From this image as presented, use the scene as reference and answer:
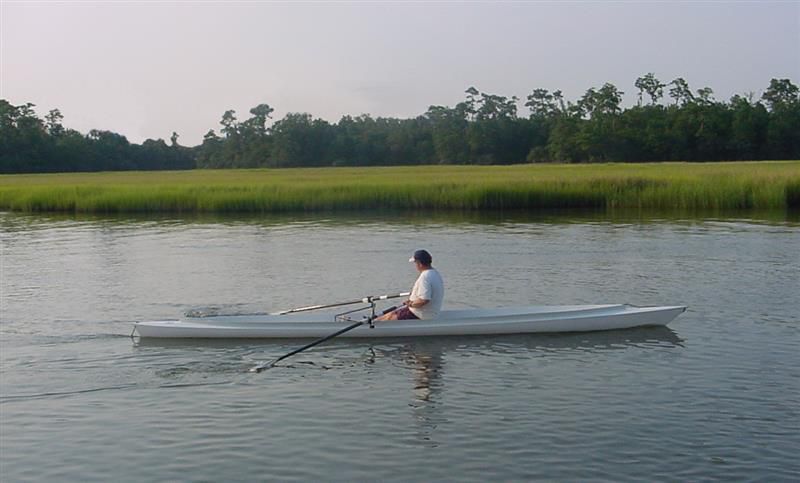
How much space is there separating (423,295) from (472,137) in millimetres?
84913

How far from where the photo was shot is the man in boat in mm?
14820

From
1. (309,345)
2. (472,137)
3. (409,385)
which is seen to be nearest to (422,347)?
(309,345)

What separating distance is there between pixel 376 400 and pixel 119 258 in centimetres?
1706

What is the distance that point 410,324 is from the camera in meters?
15.2

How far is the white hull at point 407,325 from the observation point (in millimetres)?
15195

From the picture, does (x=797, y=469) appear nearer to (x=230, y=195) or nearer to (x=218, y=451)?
(x=218, y=451)

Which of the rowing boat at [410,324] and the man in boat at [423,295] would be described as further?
the rowing boat at [410,324]

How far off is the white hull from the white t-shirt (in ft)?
0.47

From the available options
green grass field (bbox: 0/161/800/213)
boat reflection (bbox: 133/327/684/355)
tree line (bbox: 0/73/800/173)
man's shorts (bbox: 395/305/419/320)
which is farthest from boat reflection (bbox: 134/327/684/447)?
tree line (bbox: 0/73/800/173)

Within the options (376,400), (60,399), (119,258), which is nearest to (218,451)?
(376,400)

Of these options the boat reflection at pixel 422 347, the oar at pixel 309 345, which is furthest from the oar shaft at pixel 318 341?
the boat reflection at pixel 422 347

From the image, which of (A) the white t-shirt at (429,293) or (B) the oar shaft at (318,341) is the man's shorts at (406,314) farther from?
(B) the oar shaft at (318,341)

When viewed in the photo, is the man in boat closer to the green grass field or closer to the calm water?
the calm water

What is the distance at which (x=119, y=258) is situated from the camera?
89.4 ft
